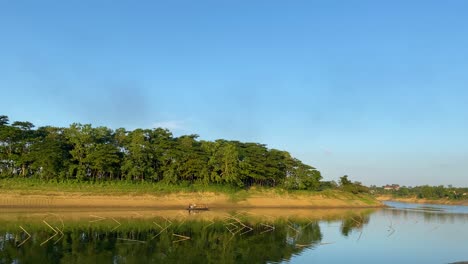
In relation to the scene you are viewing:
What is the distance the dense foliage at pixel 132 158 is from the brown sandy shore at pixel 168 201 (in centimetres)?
384

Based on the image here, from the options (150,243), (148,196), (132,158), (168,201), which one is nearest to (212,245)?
(150,243)

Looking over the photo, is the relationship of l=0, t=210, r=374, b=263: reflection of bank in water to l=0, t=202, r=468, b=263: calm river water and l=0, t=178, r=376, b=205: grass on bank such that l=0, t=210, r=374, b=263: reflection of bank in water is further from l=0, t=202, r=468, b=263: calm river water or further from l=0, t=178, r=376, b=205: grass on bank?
l=0, t=178, r=376, b=205: grass on bank

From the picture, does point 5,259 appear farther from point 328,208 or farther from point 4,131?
point 328,208

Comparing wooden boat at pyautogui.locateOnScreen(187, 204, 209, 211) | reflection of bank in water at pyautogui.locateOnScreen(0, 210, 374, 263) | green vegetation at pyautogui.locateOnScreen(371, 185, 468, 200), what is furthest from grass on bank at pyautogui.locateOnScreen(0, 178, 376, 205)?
green vegetation at pyautogui.locateOnScreen(371, 185, 468, 200)

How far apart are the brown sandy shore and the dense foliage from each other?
12.6ft

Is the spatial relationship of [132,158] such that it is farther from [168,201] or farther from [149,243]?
[149,243]

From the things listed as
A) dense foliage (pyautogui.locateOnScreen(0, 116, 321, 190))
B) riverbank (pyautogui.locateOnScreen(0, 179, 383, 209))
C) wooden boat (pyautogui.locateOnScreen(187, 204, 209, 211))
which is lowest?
wooden boat (pyautogui.locateOnScreen(187, 204, 209, 211))

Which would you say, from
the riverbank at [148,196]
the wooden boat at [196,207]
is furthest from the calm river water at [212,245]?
the wooden boat at [196,207]

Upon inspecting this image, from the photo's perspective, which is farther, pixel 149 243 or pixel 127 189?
pixel 127 189

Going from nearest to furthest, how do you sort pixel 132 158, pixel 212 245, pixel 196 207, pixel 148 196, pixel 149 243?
1. pixel 149 243
2. pixel 212 245
3. pixel 196 207
4. pixel 148 196
5. pixel 132 158

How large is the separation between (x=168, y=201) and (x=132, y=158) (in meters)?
10.0

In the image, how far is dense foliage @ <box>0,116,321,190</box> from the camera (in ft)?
193

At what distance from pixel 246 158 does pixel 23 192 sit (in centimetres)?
4039

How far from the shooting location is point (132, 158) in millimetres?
65812
